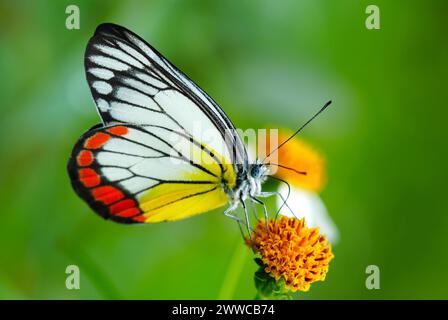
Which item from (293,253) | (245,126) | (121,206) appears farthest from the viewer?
(245,126)

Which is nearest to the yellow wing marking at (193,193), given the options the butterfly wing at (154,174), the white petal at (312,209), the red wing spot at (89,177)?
the butterfly wing at (154,174)

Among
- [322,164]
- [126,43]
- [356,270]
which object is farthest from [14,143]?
[356,270]

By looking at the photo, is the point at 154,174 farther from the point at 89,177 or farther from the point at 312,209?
the point at 312,209

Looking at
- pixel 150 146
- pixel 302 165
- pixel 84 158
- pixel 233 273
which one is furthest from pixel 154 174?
pixel 302 165

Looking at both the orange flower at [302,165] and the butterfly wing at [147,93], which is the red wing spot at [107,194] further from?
the orange flower at [302,165]

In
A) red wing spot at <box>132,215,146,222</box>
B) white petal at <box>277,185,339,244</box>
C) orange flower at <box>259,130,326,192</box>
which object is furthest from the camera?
orange flower at <box>259,130,326,192</box>

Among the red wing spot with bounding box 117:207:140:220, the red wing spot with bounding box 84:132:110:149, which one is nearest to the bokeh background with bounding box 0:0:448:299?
the red wing spot with bounding box 117:207:140:220

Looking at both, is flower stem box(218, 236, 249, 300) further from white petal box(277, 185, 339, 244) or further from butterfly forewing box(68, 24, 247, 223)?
white petal box(277, 185, 339, 244)
